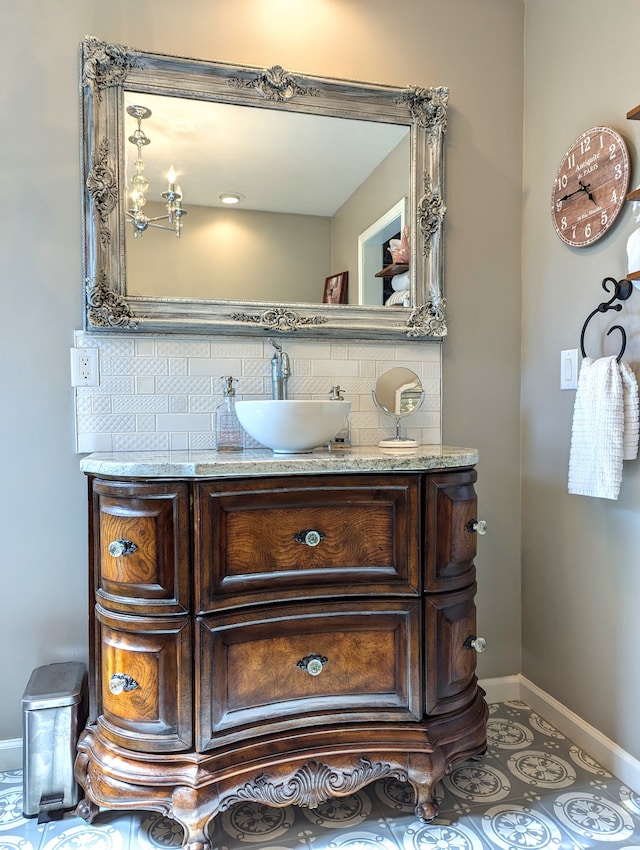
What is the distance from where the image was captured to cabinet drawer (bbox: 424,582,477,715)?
137 cm

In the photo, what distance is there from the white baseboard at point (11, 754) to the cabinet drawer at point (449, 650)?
1202mm

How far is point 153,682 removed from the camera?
1249 mm

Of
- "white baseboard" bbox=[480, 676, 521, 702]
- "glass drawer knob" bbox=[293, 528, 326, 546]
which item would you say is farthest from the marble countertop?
"white baseboard" bbox=[480, 676, 521, 702]

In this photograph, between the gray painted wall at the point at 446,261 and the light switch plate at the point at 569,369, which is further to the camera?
the light switch plate at the point at 569,369

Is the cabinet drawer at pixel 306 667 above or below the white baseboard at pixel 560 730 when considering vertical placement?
above

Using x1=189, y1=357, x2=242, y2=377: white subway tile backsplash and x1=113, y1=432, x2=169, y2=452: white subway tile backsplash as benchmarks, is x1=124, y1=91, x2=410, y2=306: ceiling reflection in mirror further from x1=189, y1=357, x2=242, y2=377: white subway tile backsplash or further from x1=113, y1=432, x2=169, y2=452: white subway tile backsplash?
x1=113, y1=432, x2=169, y2=452: white subway tile backsplash

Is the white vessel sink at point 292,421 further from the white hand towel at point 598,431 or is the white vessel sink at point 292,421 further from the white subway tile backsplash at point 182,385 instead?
the white hand towel at point 598,431

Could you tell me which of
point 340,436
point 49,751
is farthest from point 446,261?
point 49,751

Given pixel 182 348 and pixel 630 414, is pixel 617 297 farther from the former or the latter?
pixel 182 348

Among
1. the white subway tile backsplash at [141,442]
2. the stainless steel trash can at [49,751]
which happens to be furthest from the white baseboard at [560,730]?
the white subway tile backsplash at [141,442]

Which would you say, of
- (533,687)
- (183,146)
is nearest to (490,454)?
(533,687)

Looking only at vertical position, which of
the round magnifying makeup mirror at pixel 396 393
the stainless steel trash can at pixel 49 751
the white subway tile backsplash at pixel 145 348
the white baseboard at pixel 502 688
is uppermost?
the white subway tile backsplash at pixel 145 348

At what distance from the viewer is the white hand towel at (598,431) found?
1445 mm

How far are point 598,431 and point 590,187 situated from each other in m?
0.74
